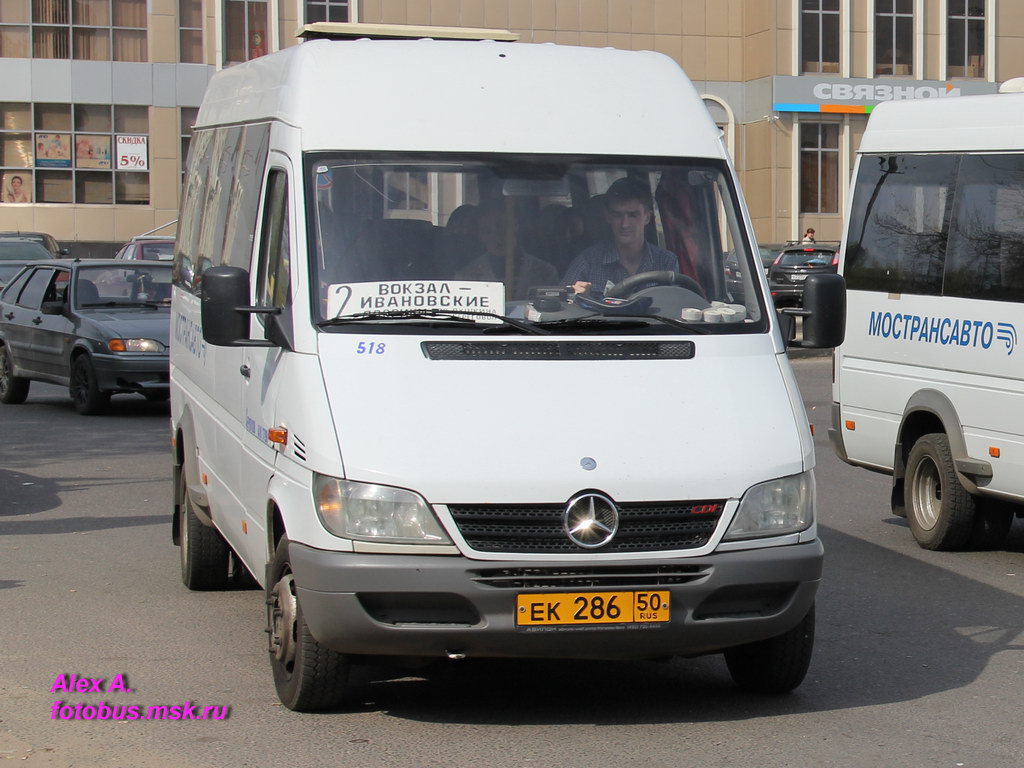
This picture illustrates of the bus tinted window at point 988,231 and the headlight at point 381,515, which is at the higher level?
the bus tinted window at point 988,231

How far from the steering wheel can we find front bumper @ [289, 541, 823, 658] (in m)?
1.24

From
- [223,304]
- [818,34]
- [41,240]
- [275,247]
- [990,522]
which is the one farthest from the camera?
[818,34]

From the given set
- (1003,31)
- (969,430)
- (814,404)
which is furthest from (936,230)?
(1003,31)

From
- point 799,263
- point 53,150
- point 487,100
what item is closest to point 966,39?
point 799,263

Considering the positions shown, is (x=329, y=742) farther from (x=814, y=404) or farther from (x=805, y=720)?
(x=814, y=404)

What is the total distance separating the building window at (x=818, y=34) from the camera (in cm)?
5406

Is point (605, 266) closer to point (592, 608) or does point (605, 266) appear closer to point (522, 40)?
point (592, 608)

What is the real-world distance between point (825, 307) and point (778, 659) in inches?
56.4

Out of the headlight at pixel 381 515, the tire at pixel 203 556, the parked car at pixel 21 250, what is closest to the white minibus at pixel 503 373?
the headlight at pixel 381 515

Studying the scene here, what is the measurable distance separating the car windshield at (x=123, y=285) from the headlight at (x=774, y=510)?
45.7 feet

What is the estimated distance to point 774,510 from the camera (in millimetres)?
5910

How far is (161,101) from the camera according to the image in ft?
170

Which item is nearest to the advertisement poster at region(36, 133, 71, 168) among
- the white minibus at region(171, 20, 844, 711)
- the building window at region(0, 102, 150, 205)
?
the building window at region(0, 102, 150, 205)

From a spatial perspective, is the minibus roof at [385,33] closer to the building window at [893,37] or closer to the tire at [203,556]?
the tire at [203,556]
